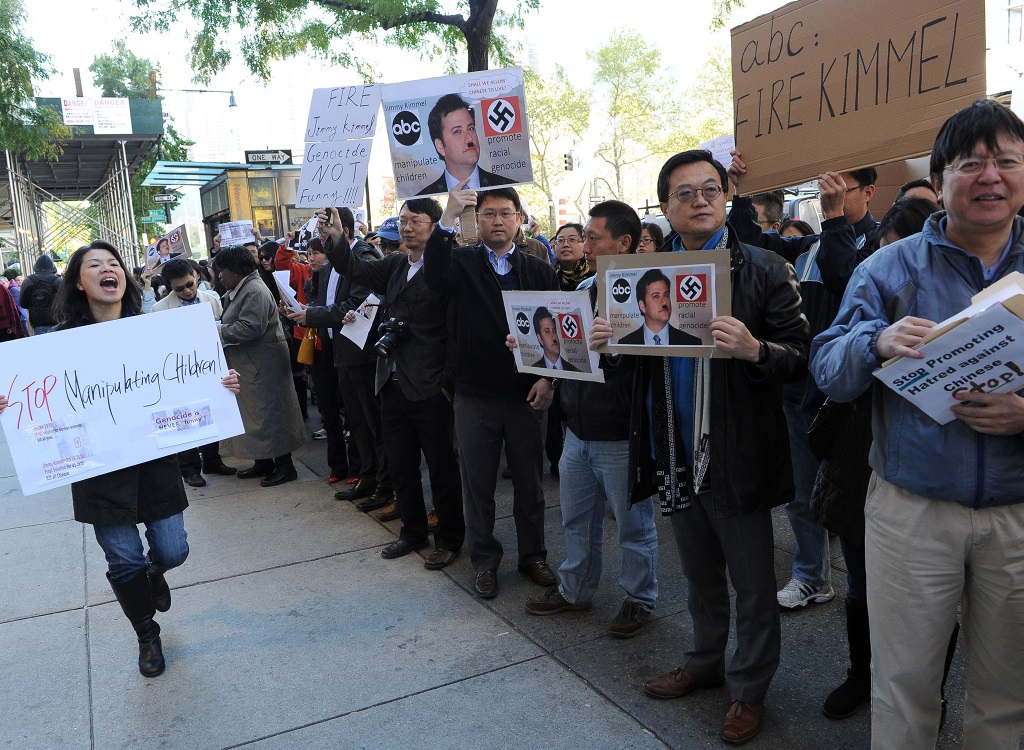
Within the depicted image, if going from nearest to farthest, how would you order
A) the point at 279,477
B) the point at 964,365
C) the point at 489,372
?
1. the point at 964,365
2. the point at 489,372
3. the point at 279,477

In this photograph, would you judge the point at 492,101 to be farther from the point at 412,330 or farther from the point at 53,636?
the point at 53,636

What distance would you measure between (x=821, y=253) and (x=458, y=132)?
2.08 metres

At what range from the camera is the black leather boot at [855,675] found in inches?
116

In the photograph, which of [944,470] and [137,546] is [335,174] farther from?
[944,470]

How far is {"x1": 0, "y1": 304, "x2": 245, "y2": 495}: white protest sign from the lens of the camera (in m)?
3.40

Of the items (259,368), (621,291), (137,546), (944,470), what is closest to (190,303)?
(259,368)

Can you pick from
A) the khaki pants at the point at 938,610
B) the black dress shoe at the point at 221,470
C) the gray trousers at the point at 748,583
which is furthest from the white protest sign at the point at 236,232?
the khaki pants at the point at 938,610

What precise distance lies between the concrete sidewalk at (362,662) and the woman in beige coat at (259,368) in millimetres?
1626

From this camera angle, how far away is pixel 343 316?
579 cm

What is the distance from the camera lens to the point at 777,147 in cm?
320

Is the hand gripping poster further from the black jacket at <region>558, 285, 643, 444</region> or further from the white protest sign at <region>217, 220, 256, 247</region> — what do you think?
the white protest sign at <region>217, 220, 256, 247</region>

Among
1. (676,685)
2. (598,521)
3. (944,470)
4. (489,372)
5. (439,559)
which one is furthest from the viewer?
(439,559)

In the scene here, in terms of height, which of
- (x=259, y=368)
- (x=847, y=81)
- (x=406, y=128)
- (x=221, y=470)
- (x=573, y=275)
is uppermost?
(x=406, y=128)

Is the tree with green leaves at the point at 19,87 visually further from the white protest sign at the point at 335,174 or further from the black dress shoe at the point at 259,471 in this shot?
the white protest sign at the point at 335,174
